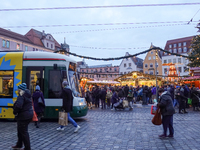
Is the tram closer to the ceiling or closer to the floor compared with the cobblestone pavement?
closer to the ceiling

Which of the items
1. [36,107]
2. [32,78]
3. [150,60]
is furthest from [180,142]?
[150,60]

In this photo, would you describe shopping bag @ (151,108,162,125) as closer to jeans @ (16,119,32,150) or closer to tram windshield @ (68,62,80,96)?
jeans @ (16,119,32,150)

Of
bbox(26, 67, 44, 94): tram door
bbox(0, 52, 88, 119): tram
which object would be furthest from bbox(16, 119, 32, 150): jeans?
bbox(26, 67, 44, 94): tram door

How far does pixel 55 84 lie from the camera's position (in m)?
11.0

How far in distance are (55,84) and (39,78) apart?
33.4 inches

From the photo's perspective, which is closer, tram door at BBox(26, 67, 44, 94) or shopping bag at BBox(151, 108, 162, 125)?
shopping bag at BBox(151, 108, 162, 125)

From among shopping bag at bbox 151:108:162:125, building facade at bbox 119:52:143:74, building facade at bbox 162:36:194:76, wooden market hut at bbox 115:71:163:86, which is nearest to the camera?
shopping bag at bbox 151:108:162:125

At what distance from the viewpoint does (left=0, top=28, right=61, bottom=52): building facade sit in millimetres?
46847

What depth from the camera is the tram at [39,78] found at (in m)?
10.9

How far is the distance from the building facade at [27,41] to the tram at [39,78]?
3745 cm

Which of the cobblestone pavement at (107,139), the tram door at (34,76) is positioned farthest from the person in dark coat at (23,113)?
the tram door at (34,76)

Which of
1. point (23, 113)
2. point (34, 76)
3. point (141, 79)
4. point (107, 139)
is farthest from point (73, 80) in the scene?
point (141, 79)

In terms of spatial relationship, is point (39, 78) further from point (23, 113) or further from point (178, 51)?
point (178, 51)

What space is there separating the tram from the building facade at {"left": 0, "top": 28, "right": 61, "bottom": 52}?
37449 mm
